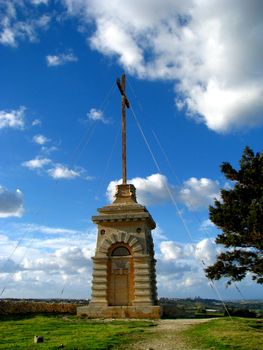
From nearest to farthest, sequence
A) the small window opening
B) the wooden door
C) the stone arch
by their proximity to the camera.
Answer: the wooden door → the stone arch → the small window opening

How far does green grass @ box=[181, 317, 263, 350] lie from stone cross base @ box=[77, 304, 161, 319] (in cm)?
547

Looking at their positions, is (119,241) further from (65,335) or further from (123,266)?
(65,335)

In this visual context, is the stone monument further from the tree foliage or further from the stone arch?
the tree foliage

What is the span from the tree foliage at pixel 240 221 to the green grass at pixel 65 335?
15.9 ft

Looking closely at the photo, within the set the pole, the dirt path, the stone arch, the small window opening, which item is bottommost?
the dirt path

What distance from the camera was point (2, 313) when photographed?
77.9ft

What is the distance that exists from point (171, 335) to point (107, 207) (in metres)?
12.0

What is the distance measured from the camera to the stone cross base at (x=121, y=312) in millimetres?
22109

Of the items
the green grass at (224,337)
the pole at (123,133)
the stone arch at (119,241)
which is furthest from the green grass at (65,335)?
the pole at (123,133)

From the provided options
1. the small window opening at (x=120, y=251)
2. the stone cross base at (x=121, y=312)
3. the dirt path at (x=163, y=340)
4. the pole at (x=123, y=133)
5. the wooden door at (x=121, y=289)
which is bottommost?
the dirt path at (x=163, y=340)

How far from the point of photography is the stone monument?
2281cm

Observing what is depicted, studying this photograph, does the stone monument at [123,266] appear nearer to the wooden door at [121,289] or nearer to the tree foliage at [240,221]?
the wooden door at [121,289]

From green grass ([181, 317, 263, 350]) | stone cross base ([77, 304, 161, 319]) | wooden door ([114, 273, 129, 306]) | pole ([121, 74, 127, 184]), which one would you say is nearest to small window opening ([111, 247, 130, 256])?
wooden door ([114, 273, 129, 306])

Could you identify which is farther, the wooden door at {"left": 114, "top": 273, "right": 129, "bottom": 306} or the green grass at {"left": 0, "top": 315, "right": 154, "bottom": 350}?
the wooden door at {"left": 114, "top": 273, "right": 129, "bottom": 306}
